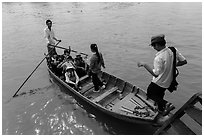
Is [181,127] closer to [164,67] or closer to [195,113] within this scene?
[195,113]

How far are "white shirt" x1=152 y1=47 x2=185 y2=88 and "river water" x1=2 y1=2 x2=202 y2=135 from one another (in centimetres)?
219

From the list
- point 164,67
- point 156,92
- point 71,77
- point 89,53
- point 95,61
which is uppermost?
point 164,67

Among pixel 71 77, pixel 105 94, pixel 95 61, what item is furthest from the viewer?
pixel 71 77

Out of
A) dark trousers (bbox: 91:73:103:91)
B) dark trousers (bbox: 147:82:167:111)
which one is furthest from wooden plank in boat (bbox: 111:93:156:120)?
dark trousers (bbox: 91:73:103:91)

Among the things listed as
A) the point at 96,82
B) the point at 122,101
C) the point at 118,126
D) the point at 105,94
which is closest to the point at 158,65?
the point at 122,101

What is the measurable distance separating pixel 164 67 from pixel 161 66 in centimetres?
12

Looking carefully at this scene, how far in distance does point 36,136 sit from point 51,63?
422cm

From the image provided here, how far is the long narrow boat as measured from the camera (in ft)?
20.6

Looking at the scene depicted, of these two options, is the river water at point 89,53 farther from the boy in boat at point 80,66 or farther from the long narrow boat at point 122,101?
the boy in boat at point 80,66

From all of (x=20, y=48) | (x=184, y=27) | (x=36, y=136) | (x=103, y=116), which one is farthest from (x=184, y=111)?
(x=184, y=27)

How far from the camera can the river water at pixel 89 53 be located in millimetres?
7691

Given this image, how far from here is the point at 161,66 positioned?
4.88m

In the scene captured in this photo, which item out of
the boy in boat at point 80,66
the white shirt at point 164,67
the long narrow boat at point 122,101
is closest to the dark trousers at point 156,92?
the white shirt at point 164,67

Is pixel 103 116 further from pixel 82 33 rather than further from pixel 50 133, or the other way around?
pixel 82 33
